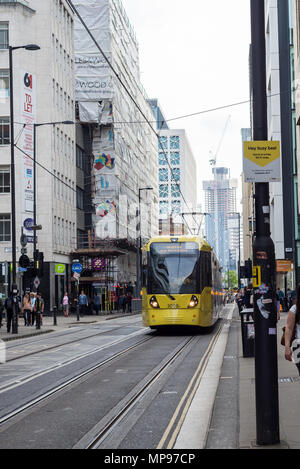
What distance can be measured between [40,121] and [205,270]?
1212 inches

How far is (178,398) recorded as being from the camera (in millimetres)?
11547

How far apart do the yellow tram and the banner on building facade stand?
917 inches

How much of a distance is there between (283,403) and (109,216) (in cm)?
6006

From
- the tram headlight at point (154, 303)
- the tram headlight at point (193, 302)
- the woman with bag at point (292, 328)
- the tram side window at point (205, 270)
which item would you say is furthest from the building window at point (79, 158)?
the woman with bag at point (292, 328)

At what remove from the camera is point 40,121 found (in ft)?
181

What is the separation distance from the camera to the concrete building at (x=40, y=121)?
51469 millimetres

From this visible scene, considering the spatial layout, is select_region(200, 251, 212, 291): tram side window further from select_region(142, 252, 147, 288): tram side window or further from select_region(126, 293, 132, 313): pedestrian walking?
select_region(126, 293, 132, 313): pedestrian walking

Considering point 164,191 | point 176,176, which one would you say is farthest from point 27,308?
point 164,191

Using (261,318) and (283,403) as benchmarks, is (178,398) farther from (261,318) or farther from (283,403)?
(261,318)

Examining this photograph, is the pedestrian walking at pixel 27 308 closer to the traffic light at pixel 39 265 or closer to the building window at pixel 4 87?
the traffic light at pixel 39 265

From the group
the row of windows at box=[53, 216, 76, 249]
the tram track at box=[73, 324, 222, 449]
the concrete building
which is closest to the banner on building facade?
A: the concrete building

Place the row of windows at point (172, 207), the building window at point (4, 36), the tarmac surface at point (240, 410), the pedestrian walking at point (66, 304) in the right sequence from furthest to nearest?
the row of windows at point (172, 207), the building window at point (4, 36), the pedestrian walking at point (66, 304), the tarmac surface at point (240, 410)

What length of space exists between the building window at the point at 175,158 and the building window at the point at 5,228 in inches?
5064
